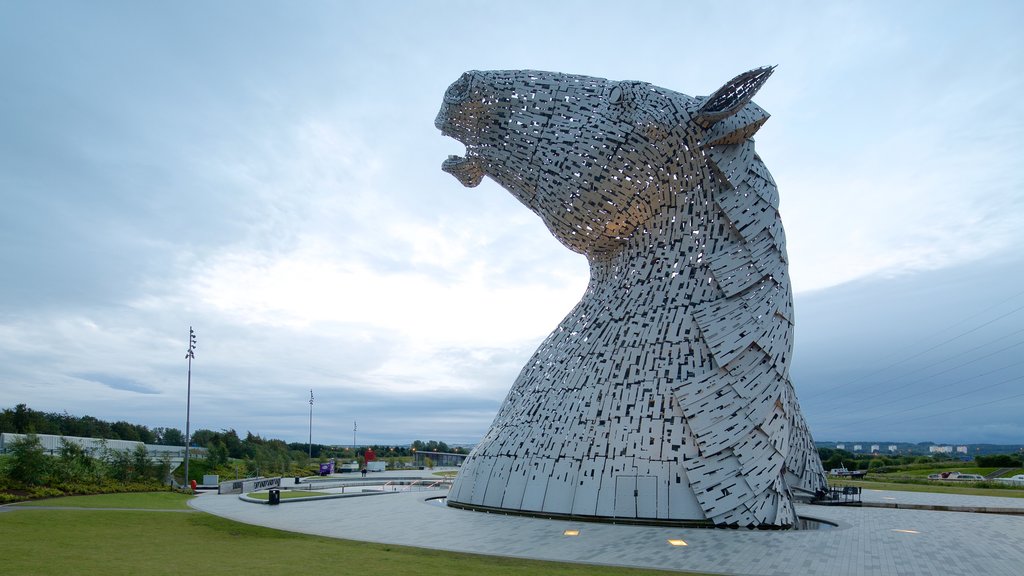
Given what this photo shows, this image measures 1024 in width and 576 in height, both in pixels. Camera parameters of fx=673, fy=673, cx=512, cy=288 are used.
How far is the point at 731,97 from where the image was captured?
12984 millimetres

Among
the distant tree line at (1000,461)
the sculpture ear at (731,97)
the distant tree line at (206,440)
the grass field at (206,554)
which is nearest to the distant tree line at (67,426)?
the distant tree line at (206,440)

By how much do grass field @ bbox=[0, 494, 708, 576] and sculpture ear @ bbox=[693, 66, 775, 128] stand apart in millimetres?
8753

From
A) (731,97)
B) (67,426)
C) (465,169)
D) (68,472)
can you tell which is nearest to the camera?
(731,97)

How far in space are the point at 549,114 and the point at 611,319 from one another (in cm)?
473

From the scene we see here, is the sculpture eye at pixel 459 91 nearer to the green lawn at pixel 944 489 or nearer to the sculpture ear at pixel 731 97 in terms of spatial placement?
the sculpture ear at pixel 731 97

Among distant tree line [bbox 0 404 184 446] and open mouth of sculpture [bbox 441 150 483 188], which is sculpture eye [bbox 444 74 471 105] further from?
distant tree line [bbox 0 404 184 446]

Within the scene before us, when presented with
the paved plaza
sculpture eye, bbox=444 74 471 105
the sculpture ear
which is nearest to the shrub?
the paved plaza

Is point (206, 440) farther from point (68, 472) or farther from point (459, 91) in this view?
point (459, 91)

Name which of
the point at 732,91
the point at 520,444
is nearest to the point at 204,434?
the point at 520,444

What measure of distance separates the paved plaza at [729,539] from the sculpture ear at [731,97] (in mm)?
7670

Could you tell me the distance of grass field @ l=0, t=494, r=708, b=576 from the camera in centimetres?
810

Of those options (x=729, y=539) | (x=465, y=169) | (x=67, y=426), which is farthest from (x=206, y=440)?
(x=729, y=539)

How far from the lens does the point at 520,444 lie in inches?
553

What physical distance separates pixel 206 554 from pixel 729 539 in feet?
25.6
